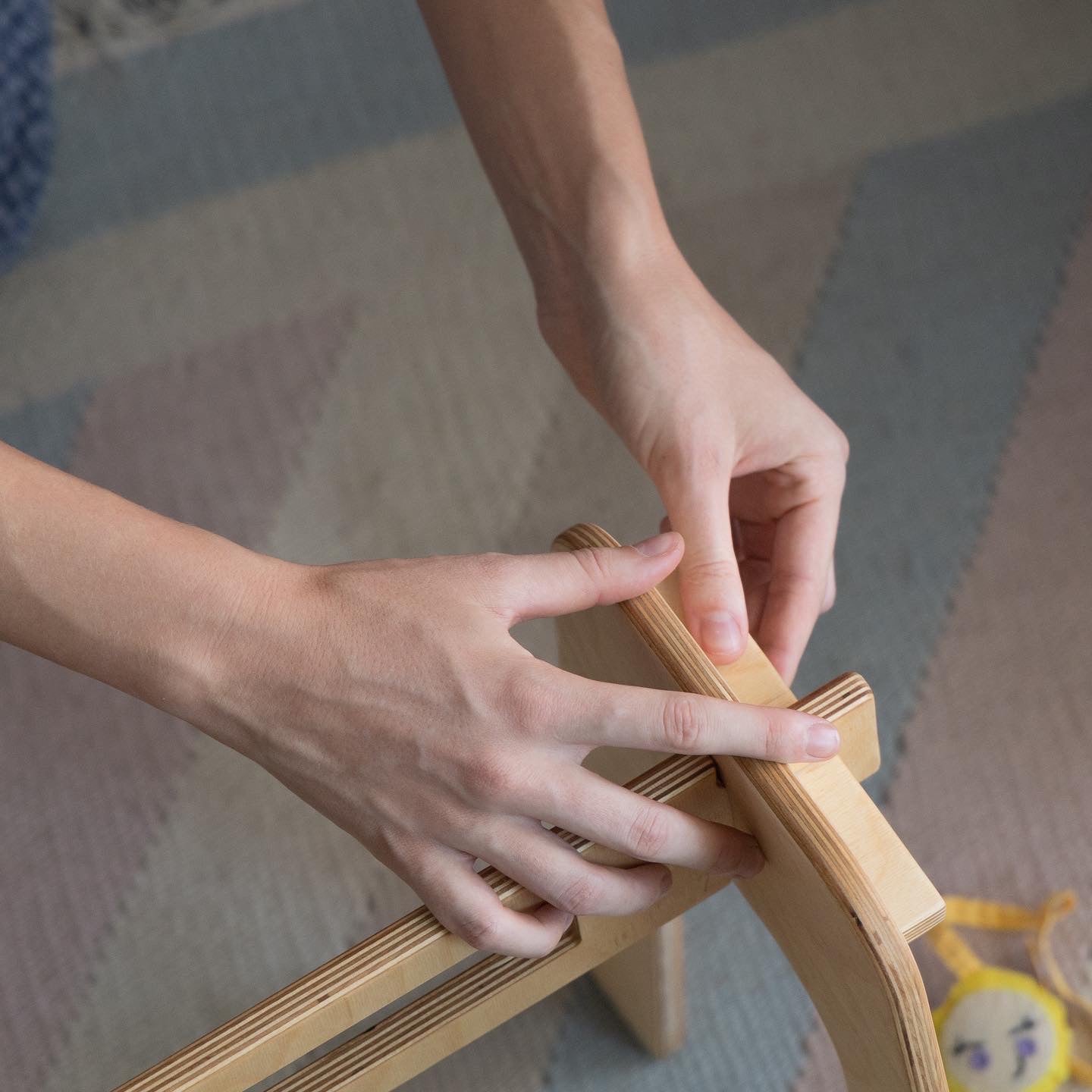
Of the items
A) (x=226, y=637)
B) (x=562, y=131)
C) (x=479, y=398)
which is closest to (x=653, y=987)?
(x=226, y=637)

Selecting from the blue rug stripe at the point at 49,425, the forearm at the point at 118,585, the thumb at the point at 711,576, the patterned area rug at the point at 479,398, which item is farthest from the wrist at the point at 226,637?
the blue rug stripe at the point at 49,425

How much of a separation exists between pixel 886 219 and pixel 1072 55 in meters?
0.35

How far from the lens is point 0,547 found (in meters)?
0.63

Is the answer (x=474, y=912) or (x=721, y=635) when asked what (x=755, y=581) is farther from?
(x=474, y=912)

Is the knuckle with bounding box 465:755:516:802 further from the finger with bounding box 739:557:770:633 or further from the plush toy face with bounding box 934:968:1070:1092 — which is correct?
the plush toy face with bounding box 934:968:1070:1092

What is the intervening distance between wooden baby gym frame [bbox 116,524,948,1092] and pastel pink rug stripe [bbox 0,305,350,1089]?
23.1 inches

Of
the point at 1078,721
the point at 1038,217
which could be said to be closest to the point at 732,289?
the point at 1038,217

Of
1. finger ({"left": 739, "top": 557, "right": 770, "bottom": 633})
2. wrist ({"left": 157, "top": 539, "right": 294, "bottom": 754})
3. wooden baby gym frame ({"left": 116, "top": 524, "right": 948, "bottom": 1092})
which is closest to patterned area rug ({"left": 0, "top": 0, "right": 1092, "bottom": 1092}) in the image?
finger ({"left": 739, "top": 557, "right": 770, "bottom": 633})

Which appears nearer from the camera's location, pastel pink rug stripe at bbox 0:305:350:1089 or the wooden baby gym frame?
the wooden baby gym frame

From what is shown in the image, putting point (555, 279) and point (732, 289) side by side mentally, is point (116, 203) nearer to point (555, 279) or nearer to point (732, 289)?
point (732, 289)

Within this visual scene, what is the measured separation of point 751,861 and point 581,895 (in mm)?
86

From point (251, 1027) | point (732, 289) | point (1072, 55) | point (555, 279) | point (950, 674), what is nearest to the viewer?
point (251, 1027)

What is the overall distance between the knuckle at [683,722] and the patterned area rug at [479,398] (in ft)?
1.90

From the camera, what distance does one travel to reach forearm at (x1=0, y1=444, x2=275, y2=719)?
60 centimetres
